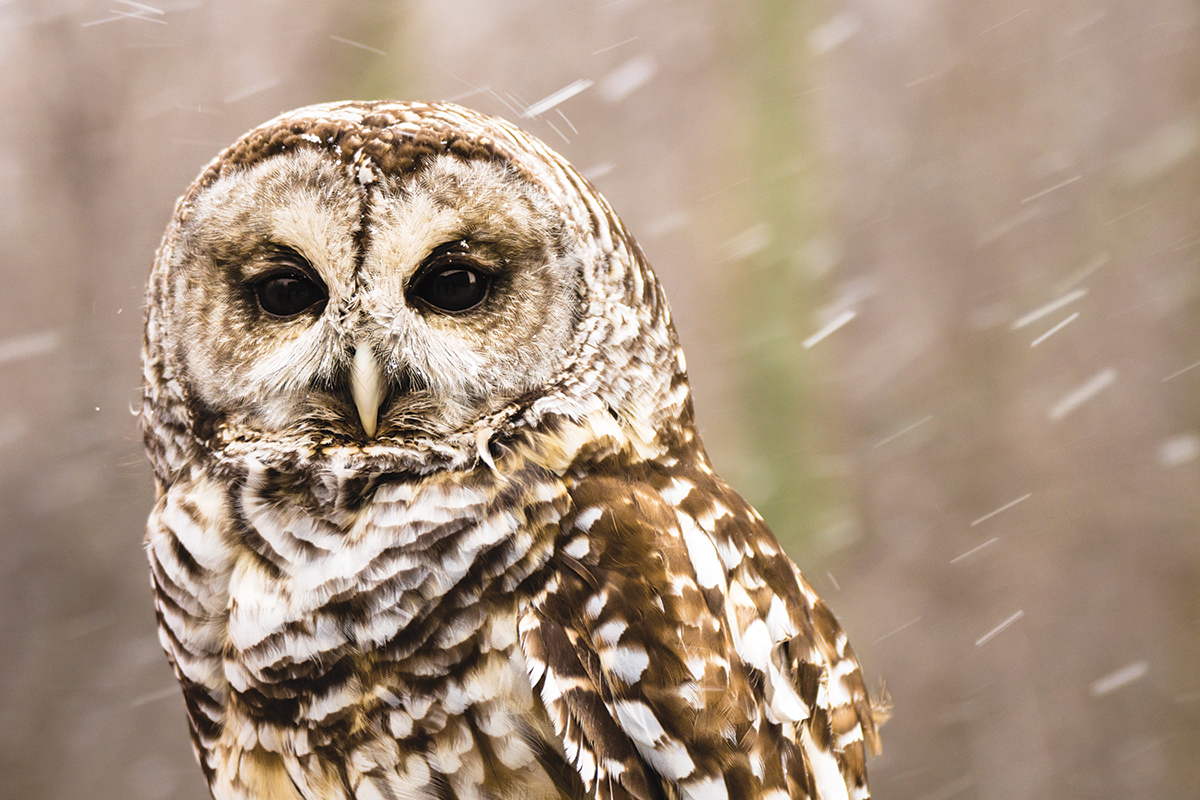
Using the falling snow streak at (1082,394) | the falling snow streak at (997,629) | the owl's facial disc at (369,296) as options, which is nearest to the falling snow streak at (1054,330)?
the falling snow streak at (1082,394)

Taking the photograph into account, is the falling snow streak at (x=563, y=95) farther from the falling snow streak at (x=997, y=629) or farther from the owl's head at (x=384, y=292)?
the falling snow streak at (x=997, y=629)

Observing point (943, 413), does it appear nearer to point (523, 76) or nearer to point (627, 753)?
point (523, 76)

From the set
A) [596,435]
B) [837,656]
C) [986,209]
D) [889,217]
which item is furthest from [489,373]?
[986,209]

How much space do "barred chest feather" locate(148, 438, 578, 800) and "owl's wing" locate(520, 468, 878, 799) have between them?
0.14 feet

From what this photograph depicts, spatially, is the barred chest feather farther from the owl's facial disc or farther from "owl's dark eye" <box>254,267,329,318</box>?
"owl's dark eye" <box>254,267,329,318</box>

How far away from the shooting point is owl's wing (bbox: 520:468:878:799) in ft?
3.02

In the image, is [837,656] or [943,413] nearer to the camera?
[837,656]

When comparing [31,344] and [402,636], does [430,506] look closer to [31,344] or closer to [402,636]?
[402,636]

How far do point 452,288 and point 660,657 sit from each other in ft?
1.63

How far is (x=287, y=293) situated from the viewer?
992 millimetres

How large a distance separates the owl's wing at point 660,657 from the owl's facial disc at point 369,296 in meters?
0.21

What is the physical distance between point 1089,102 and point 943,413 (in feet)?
3.14

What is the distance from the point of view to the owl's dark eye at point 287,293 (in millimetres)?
982

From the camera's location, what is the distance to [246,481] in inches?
39.3
